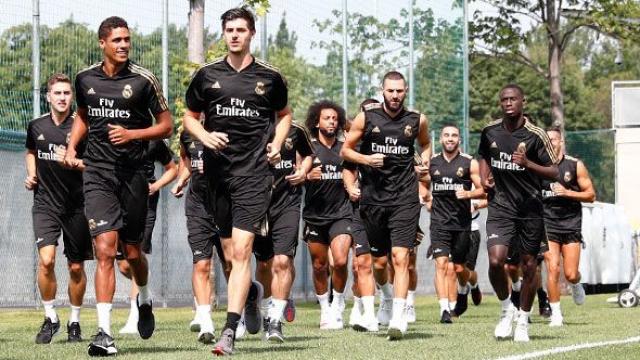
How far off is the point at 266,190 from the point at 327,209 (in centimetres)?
494

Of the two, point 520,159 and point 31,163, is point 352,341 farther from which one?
point 31,163

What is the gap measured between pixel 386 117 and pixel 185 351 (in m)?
3.32

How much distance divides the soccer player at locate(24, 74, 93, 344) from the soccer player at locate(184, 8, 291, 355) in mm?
2327

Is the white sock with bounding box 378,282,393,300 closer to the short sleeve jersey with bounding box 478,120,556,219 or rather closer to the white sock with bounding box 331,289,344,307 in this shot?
the white sock with bounding box 331,289,344,307

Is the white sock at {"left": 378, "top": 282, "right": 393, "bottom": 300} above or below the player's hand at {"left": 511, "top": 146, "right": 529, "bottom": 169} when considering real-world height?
below

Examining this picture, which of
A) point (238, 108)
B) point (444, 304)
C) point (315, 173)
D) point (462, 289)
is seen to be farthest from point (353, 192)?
A: point (462, 289)

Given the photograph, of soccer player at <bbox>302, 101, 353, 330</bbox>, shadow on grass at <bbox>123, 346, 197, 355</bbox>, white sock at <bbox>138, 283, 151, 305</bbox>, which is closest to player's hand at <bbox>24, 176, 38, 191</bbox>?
white sock at <bbox>138, 283, 151, 305</bbox>

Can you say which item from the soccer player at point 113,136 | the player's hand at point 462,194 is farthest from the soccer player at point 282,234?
the player's hand at point 462,194

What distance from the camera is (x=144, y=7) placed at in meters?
A: 20.4

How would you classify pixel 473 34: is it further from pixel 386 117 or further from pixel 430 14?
pixel 386 117

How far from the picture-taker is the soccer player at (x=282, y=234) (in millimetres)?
13164

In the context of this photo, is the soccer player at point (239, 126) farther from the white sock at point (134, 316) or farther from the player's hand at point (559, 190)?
the player's hand at point (559, 190)

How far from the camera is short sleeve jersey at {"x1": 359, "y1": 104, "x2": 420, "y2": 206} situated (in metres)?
13.8

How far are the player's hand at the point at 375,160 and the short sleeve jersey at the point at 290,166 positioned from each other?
93 centimetres
